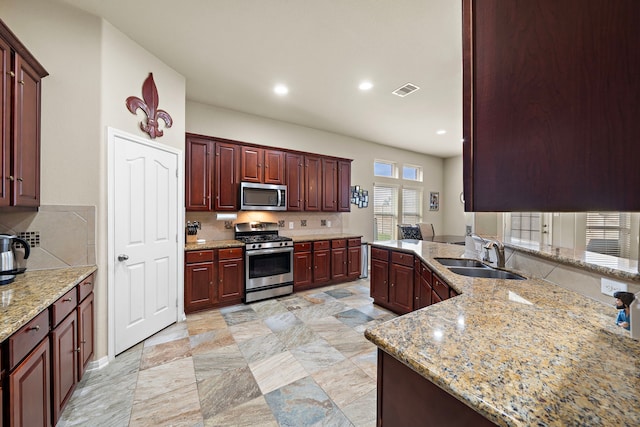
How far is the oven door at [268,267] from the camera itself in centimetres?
363

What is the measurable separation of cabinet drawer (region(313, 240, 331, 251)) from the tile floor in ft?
4.35

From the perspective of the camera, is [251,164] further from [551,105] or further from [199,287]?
[551,105]

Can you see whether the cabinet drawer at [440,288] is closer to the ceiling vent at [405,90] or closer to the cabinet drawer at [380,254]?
the cabinet drawer at [380,254]

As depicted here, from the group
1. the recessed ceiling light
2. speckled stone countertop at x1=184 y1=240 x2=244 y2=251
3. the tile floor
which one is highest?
the recessed ceiling light

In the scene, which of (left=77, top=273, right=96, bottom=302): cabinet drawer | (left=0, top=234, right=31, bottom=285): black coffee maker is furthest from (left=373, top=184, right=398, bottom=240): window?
(left=0, top=234, right=31, bottom=285): black coffee maker

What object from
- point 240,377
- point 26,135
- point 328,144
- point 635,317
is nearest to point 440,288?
point 635,317

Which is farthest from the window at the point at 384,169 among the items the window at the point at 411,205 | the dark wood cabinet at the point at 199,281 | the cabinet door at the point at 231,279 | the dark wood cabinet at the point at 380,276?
the dark wood cabinet at the point at 199,281

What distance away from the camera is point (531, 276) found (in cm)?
186

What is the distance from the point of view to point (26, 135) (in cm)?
181

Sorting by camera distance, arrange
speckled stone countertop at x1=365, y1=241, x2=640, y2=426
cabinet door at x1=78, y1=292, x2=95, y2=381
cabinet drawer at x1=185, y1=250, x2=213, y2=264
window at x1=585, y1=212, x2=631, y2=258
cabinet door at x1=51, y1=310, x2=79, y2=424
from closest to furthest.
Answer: speckled stone countertop at x1=365, y1=241, x2=640, y2=426 < cabinet door at x1=51, y1=310, x2=79, y2=424 < cabinet door at x1=78, y1=292, x2=95, y2=381 < window at x1=585, y1=212, x2=631, y2=258 < cabinet drawer at x1=185, y1=250, x2=213, y2=264

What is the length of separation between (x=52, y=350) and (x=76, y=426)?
556mm

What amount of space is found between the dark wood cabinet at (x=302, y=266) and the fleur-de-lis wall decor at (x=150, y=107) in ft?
7.86

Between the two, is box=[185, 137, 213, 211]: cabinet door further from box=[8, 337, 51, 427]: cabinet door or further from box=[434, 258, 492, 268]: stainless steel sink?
box=[434, 258, 492, 268]: stainless steel sink

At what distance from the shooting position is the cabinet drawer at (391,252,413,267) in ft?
10.0
